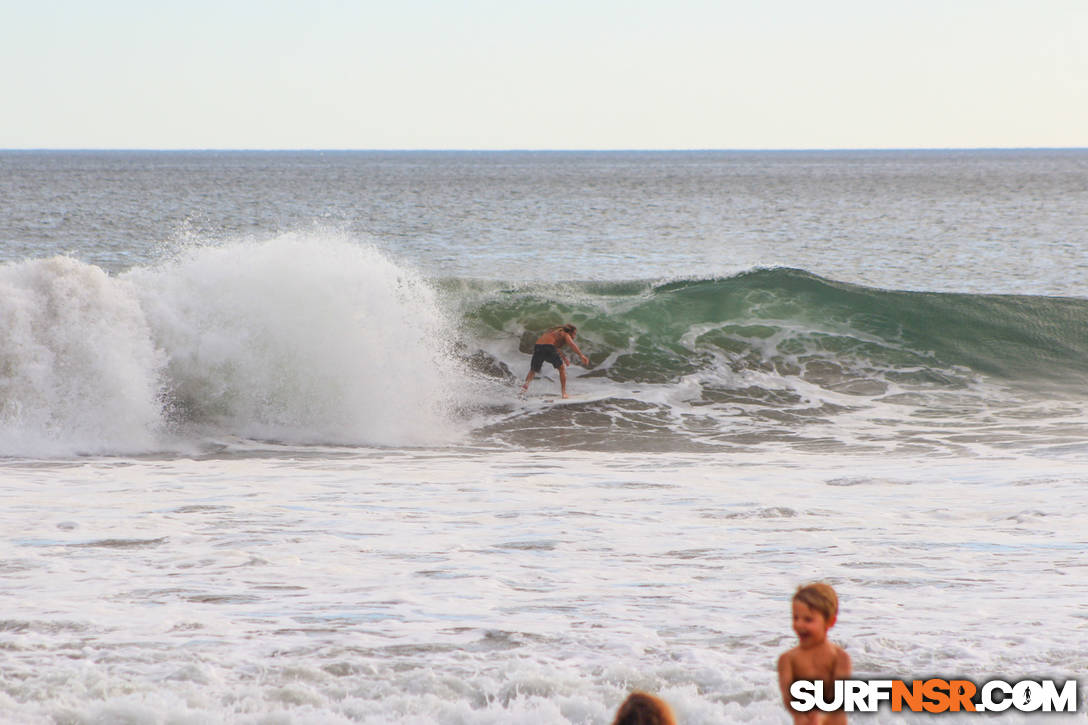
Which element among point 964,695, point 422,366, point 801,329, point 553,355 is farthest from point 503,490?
point 801,329

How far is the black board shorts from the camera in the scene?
564 inches

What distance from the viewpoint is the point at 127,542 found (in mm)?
6984

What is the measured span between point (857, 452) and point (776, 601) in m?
5.22

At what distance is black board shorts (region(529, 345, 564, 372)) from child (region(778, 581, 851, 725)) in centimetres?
Result: 1120

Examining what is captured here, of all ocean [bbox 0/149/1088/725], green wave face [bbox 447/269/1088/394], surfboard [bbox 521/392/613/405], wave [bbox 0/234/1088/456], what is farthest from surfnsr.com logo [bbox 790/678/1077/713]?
green wave face [bbox 447/269/1088/394]

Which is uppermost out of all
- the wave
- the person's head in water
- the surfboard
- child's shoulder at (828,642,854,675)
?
the person's head in water

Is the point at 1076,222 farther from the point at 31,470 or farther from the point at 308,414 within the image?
the point at 31,470

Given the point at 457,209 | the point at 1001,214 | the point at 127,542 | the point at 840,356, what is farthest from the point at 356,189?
the point at 127,542

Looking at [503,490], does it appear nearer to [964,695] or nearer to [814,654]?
[964,695]

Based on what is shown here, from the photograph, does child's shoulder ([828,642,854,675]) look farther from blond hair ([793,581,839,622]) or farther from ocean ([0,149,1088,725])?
ocean ([0,149,1088,725])

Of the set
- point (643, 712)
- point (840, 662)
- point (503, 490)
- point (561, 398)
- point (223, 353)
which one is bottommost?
point (561, 398)

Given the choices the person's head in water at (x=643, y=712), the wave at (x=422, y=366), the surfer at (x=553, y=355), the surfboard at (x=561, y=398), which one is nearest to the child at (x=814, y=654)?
the person's head in water at (x=643, y=712)

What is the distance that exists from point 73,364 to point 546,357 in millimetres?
5542

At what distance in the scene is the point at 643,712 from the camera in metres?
2.40
